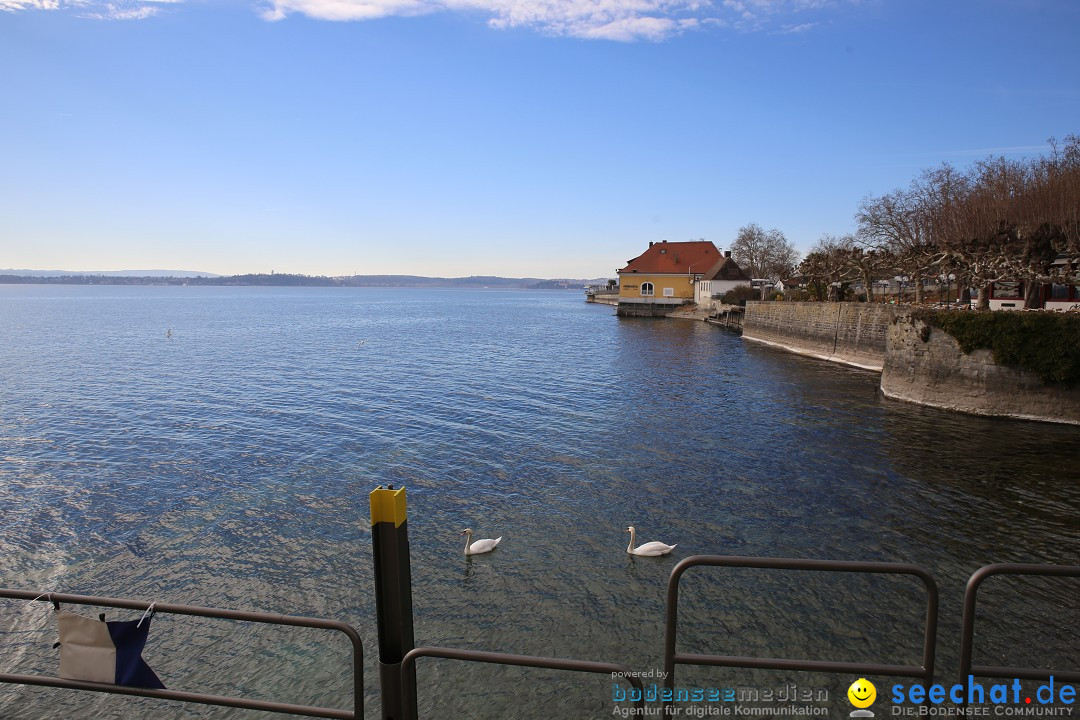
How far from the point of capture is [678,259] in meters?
86.2

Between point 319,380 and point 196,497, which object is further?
point 319,380

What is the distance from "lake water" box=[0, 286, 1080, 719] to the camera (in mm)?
8055

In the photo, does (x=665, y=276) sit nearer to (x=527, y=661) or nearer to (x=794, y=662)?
(x=794, y=662)

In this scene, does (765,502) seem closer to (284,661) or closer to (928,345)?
(284,661)

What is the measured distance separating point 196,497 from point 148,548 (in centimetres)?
252

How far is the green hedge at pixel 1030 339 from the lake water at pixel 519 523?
2096 millimetres

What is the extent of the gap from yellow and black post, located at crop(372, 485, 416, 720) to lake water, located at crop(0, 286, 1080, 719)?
155 inches

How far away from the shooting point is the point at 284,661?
8023 mm

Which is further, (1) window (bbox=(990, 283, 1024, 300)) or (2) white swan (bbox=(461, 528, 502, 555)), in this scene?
(1) window (bbox=(990, 283, 1024, 300))

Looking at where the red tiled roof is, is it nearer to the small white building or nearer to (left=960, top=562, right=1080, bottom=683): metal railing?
the small white building

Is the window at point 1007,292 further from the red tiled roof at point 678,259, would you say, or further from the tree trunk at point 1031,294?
the red tiled roof at point 678,259

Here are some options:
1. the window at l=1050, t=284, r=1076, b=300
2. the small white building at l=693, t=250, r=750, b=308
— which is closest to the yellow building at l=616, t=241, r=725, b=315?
the small white building at l=693, t=250, r=750, b=308

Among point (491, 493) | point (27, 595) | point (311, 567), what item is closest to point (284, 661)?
point (311, 567)

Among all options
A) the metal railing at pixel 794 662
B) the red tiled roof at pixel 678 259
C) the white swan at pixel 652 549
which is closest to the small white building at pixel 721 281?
the red tiled roof at pixel 678 259
